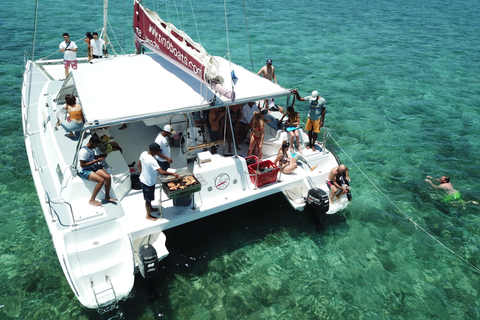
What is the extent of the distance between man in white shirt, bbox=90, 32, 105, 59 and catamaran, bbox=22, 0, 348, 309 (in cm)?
391

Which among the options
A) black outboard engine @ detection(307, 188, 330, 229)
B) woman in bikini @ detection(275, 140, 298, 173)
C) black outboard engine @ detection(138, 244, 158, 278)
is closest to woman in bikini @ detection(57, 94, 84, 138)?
black outboard engine @ detection(138, 244, 158, 278)

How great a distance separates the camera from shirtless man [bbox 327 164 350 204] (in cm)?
814

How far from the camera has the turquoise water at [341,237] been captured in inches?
262

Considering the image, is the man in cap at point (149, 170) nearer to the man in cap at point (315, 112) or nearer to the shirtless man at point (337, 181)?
the shirtless man at point (337, 181)

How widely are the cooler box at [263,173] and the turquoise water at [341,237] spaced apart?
1122 mm

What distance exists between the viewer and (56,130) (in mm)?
8336

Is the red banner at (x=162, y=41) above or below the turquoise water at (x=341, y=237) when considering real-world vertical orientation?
above

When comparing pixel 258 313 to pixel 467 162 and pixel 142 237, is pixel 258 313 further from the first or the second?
pixel 467 162

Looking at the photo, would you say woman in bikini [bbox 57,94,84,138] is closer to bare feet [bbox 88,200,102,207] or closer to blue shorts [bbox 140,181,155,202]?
bare feet [bbox 88,200,102,207]

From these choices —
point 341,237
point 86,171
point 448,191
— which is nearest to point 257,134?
point 341,237

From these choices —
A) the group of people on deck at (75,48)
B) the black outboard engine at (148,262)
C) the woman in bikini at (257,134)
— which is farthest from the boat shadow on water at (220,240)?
the group of people on deck at (75,48)

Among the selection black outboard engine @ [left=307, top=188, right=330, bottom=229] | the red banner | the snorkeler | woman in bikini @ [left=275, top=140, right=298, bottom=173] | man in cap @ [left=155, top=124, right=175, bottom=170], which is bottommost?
the snorkeler

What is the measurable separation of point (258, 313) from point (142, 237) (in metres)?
2.47

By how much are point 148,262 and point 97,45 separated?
9.86 metres
